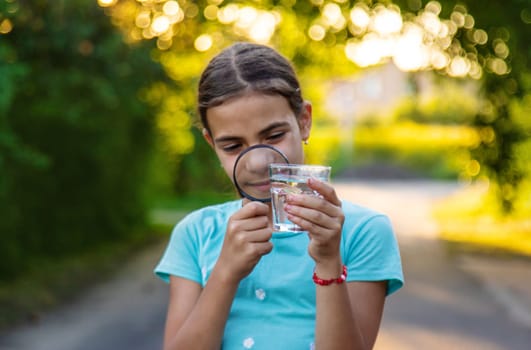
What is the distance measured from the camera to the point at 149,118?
11.7 meters

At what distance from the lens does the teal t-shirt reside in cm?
221

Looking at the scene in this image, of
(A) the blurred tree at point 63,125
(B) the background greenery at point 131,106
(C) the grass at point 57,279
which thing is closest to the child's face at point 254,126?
(B) the background greenery at point 131,106

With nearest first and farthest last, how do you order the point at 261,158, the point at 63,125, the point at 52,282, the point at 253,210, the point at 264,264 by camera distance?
1. the point at 253,210
2. the point at 261,158
3. the point at 264,264
4. the point at 52,282
5. the point at 63,125

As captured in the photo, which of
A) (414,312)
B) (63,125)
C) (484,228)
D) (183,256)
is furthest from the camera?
(484,228)

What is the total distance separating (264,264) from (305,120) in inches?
18.6

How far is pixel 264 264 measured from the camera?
2.29m

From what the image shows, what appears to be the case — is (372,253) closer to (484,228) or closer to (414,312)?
(414,312)

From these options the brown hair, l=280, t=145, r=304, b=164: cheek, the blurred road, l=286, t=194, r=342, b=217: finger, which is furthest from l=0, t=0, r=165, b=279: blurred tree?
l=286, t=194, r=342, b=217: finger

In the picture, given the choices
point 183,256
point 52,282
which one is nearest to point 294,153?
point 183,256

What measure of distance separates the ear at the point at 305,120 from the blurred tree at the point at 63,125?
3594 mm

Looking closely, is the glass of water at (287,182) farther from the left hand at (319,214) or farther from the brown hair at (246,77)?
the brown hair at (246,77)

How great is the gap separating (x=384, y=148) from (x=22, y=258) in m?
34.4

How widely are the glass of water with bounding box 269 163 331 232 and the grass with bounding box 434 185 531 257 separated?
387 inches

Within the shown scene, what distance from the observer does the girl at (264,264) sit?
80.9 inches
